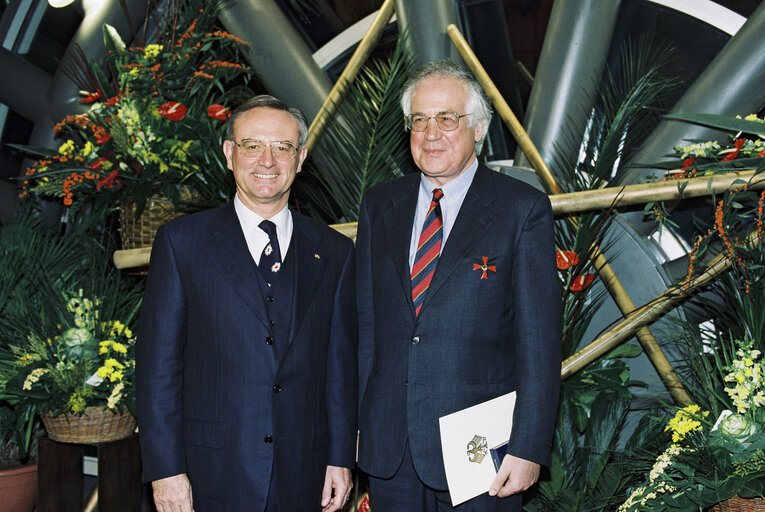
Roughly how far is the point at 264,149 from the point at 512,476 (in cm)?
96

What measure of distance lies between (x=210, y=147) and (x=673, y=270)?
6.17 ft

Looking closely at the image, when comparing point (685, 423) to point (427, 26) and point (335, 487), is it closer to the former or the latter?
point (335, 487)

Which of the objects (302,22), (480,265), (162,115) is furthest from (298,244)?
(302,22)

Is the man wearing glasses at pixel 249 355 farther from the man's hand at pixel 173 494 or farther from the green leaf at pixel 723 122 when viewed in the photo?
the green leaf at pixel 723 122

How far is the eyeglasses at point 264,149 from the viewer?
186 centimetres

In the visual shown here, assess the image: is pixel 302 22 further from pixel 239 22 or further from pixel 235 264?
pixel 235 264

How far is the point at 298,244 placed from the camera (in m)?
1.92

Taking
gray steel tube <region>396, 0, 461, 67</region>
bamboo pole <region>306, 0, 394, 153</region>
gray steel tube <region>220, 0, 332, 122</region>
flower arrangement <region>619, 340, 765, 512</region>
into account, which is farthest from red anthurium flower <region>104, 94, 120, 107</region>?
flower arrangement <region>619, 340, 765, 512</region>

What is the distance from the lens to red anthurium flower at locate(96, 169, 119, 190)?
2.68 m

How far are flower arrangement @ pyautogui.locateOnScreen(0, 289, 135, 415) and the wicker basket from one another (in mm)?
346

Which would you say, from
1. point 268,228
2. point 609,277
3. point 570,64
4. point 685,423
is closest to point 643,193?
point 609,277

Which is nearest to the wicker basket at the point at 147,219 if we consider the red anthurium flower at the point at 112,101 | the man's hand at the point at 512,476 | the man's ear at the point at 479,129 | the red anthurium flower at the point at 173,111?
the red anthurium flower at the point at 173,111

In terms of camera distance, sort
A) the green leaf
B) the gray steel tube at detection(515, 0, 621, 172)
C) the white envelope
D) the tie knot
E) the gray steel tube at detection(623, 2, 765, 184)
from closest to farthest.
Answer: the green leaf → the white envelope → the tie knot → the gray steel tube at detection(623, 2, 765, 184) → the gray steel tube at detection(515, 0, 621, 172)

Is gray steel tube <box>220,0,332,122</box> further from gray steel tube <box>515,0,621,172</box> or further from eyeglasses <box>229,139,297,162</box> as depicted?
eyeglasses <box>229,139,297,162</box>
